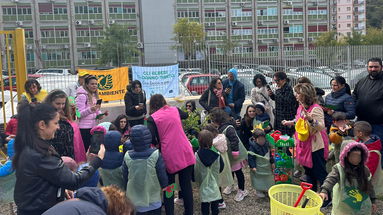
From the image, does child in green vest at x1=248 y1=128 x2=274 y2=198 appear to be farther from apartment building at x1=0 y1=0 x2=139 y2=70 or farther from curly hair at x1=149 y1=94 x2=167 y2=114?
apartment building at x1=0 y1=0 x2=139 y2=70

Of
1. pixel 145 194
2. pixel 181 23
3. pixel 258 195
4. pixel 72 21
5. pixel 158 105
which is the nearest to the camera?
pixel 145 194

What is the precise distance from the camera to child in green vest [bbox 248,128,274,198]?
17.4 feet

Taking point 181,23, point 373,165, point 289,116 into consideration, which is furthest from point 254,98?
point 181,23

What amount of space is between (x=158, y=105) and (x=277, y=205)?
1946 millimetres

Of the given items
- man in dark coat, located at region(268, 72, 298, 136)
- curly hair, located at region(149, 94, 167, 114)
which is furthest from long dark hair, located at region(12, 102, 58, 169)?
man in dark coat, located at region(268, 72, 298, 136)

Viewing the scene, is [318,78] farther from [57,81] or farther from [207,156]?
[207,156]

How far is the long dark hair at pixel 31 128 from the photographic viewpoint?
107 inches

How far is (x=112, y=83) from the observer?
988 centimetres

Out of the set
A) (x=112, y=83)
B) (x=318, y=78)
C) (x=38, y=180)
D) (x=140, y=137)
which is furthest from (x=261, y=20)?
(x=38, y=180)

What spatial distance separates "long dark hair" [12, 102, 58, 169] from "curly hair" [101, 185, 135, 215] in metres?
0.84

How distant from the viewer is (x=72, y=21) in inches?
1727

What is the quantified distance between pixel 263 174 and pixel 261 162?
6.7 inches

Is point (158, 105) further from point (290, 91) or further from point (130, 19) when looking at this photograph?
point (130, 19)

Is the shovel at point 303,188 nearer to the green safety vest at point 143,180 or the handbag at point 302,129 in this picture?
the handbag at point 302,129
